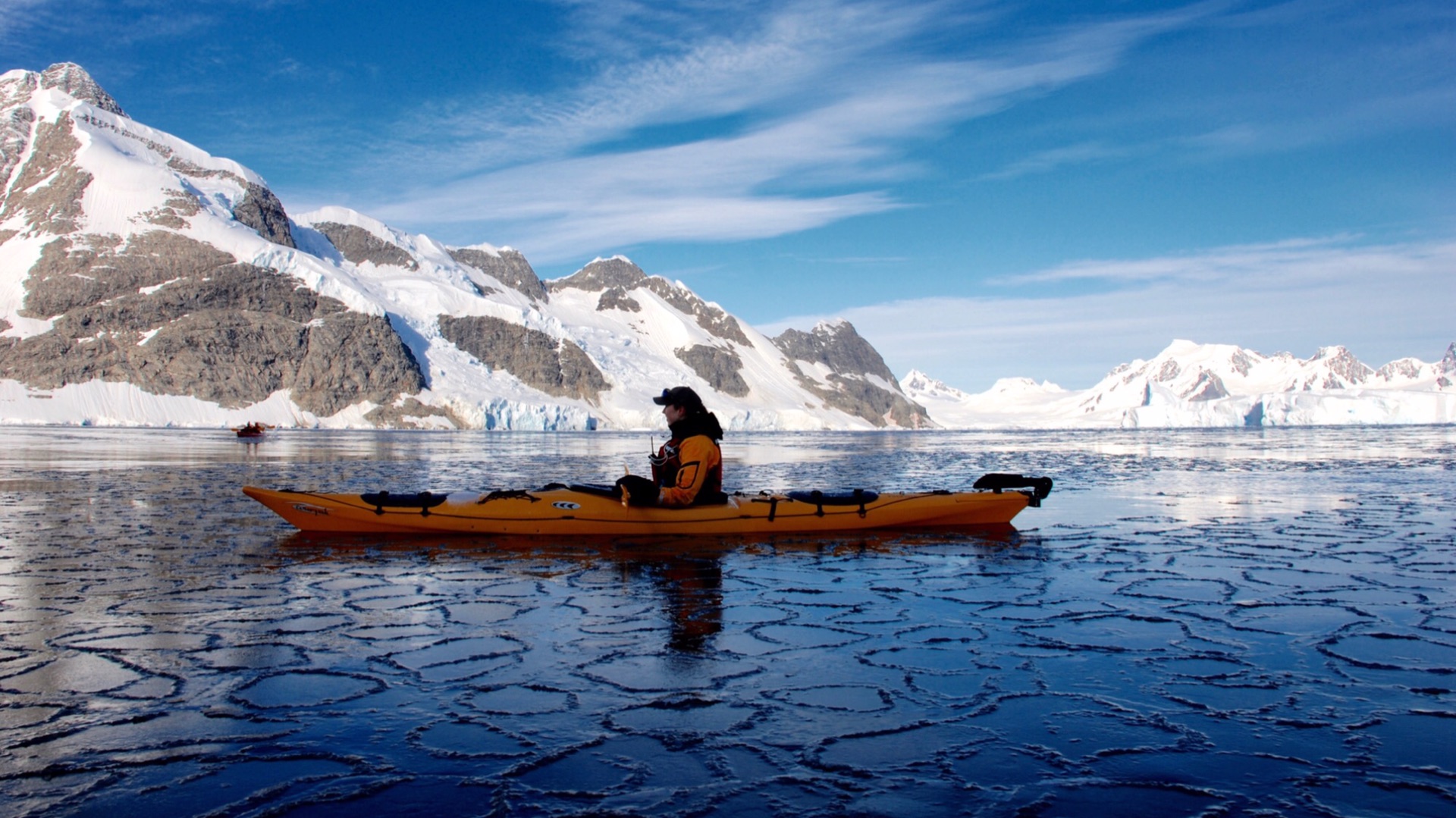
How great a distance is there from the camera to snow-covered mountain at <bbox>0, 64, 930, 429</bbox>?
12131 cm

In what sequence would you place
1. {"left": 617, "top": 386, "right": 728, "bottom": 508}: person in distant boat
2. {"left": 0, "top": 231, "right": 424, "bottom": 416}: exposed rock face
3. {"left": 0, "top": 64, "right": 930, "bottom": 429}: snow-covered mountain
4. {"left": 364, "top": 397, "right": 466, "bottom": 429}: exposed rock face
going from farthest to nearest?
{"left": 364, "top": 397, "right": 466, "bottom": 429}: exposed rock face → {"left": 0, "top": 231, "right": 424, "bottom": 416}: exposed rock face → {"left": 0, "top": 64, "right": 930, "bottom": 429}: snow-covered mountain → {"left": 617, "top": 386, "right": 728, "bottom": 508}: person in distant boat

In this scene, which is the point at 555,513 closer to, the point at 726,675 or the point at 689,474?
the point at 689,474

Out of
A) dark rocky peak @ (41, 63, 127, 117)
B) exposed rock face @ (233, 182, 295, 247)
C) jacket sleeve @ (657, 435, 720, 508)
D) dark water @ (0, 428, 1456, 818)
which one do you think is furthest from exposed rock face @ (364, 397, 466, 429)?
jacket sleeve @ (657, 435, 720, 508)

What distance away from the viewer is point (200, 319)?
129 meters

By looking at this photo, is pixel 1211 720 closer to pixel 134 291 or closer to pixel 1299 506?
pixel 1299 506

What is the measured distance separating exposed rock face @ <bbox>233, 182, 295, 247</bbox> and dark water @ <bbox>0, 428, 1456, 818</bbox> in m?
162

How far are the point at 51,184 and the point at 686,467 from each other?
568 feet

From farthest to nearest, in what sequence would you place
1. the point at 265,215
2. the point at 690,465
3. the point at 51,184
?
the point at 265,215, the point at 51,184, the point at 690,465

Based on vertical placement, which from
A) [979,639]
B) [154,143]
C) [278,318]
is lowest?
[979,639]

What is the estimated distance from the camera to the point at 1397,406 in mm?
152000

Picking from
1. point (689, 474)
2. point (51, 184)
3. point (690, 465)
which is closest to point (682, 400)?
point (690, 465)

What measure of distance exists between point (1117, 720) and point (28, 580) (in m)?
9.22

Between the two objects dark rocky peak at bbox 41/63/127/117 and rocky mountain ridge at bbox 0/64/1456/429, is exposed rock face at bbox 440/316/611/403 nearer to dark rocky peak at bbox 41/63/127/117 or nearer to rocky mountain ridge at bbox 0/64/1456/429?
rocky mountain ridge at bbox 0/64/1456/429

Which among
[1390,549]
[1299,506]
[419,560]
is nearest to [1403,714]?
[1390,549]
